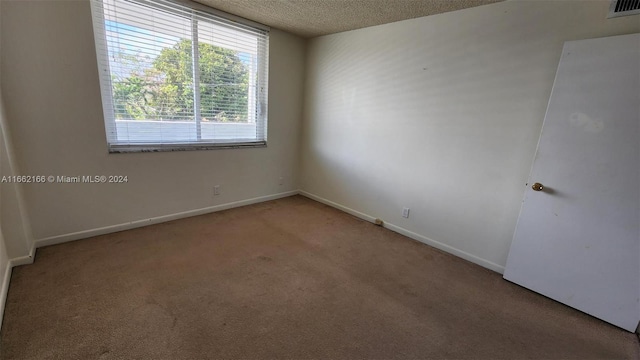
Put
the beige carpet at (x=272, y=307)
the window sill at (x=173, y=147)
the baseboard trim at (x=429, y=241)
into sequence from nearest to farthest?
1. the beige carpet at (x=272, y=307)
2. the baseboard trim at (x=429, y=241)
3. the window sill at (x=173, y=147)

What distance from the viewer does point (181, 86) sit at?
293 centimetres

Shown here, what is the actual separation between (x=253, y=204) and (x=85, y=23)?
2.52 metres

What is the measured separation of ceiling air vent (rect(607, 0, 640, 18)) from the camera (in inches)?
68.9

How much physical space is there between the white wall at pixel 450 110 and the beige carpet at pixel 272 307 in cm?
52

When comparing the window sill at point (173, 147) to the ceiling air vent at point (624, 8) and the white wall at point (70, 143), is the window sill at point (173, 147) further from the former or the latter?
the ceiling air vent at point (624, 8)

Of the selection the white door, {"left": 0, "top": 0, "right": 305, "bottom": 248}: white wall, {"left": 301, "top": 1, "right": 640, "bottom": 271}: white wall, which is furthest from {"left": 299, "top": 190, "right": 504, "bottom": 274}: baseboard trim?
{"left": 0, "top": 0, "right": 305, "bottom": 248}: white wall

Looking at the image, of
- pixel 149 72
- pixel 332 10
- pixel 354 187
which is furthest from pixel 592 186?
pixel 149 72

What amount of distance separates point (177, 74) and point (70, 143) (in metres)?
1.16

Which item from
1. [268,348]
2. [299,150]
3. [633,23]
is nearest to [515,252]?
[633,23]

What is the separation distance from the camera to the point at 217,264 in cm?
233

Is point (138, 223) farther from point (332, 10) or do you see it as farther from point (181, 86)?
point (332, 10)

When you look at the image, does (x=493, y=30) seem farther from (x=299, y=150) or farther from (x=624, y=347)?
(x=299, y=150)

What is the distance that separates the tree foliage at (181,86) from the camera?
2617 millimetres
